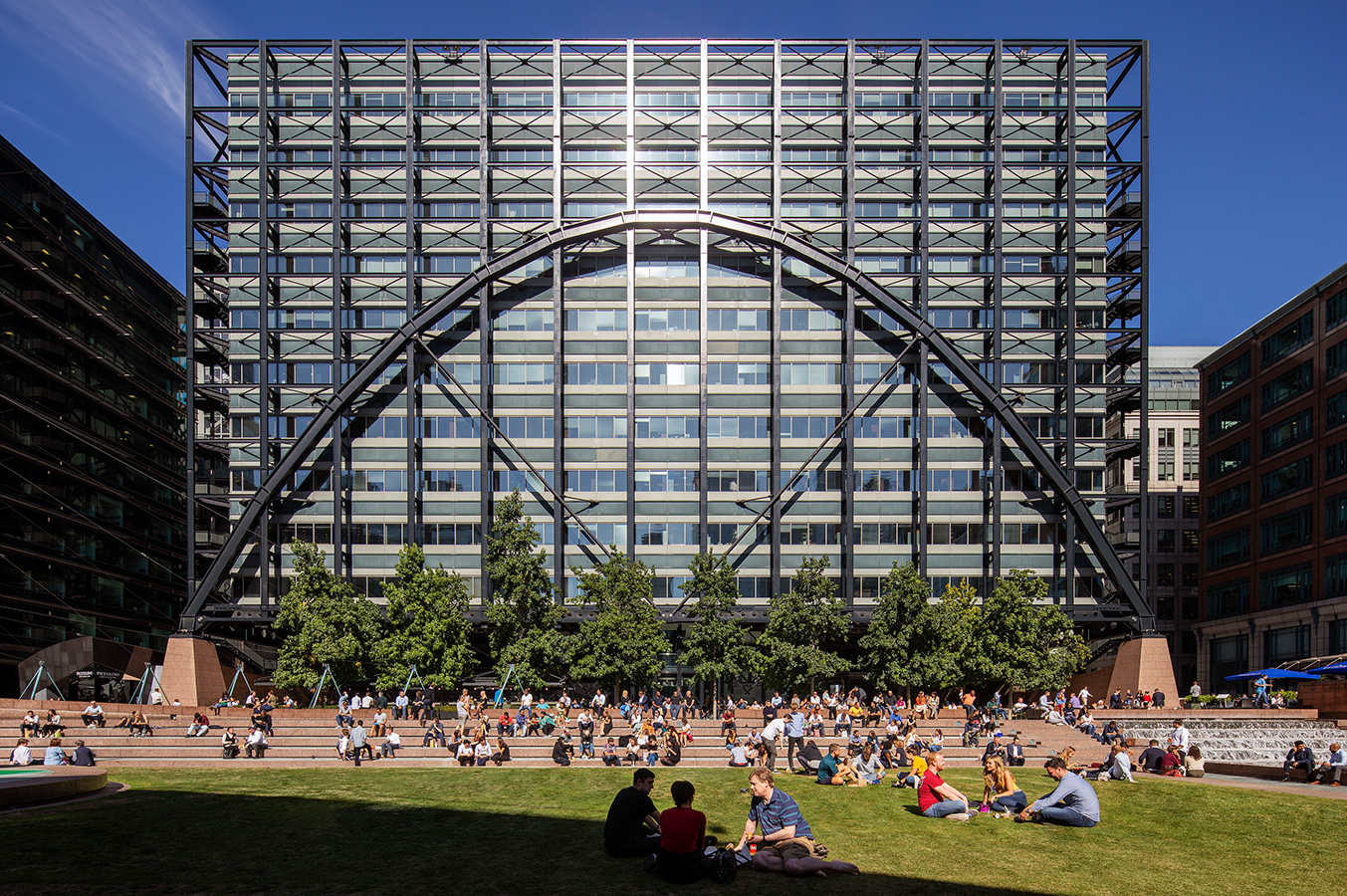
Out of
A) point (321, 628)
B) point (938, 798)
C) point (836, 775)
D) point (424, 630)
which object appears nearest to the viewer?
point (938, 798)

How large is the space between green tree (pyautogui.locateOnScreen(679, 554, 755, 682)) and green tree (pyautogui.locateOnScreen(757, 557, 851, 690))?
1.50 meters

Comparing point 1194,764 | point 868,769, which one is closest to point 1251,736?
point 1194,764

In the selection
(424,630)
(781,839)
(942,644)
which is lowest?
(942,644)

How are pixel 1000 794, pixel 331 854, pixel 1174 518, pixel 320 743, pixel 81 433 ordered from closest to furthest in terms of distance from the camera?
pixel 331 854
pixel 1000 794
pixel 320 743
pixel 81 433
pixel 1174 518

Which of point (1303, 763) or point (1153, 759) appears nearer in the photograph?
point (1303, 763)

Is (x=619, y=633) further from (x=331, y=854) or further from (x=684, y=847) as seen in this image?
(x=684, y=847)

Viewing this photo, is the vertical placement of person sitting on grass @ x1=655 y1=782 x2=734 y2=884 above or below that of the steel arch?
below

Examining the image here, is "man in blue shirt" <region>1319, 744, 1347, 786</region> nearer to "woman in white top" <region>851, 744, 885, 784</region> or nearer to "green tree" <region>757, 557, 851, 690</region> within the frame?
"woman in white top" <region>851, 744, 885, 784</region>

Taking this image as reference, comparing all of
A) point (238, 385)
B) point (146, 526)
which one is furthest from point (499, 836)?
point (146, 526)

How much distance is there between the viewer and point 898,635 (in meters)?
56.1

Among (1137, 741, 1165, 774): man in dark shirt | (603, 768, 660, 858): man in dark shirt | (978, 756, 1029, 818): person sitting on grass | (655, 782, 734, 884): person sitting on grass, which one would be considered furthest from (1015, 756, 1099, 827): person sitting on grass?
(1137, 741, 1165, 774): man in dark shirt

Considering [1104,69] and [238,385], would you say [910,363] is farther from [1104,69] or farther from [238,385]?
[238,385]

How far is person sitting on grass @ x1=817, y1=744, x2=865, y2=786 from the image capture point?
84.4 ft

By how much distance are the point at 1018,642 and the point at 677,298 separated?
34.0 m
